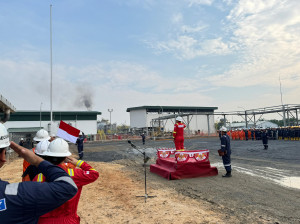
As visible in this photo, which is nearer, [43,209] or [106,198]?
[43,209]

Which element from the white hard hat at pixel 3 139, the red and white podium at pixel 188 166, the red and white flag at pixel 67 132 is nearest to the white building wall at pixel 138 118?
the red and white podium at pixel 188 166

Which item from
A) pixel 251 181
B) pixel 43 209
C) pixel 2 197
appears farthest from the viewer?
pixel 251 181

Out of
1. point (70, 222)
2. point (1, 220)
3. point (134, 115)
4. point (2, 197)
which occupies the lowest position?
point (70, 222)

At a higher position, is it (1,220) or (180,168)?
(1,220)

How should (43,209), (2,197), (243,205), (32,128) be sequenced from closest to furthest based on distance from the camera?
(2,197) < (43,209) < (243,205) < (32,128)

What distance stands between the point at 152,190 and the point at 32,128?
43980mm

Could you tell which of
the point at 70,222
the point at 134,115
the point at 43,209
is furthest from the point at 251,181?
the point at 134,115

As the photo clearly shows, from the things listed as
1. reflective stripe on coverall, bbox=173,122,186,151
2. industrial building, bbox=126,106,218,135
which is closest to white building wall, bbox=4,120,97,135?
industrial building, bbox=126,106,218,135

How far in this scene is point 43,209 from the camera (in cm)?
154

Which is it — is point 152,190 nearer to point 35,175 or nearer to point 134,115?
point 35,175

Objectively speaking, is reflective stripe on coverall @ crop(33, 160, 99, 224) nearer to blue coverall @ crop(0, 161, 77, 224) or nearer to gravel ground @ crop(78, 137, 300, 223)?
blue coverall @ crop(0, 161, 77, 224)

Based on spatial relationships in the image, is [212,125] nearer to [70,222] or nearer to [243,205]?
[243,205]

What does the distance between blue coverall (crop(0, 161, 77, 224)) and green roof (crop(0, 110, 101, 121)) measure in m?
45.9

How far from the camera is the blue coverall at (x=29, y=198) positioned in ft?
4.74
